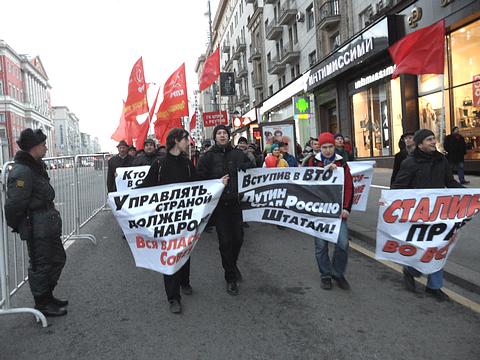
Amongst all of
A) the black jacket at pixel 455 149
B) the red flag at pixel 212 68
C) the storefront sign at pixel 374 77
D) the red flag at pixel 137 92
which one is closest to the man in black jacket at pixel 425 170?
the red flag at pixel 137 92

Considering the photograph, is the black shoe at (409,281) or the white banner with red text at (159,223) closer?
the white banner with red text at (159,223)

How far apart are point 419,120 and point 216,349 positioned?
50.8 feet

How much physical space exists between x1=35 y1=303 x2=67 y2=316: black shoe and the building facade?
74583 mm

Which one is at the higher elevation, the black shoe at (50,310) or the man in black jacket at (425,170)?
the man in black jacket at (425,170)

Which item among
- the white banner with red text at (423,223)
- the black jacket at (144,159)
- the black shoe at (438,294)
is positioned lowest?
the black shoe at (438,294)

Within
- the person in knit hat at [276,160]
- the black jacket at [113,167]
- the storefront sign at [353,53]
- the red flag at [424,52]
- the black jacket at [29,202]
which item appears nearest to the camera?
the black jacket at [29,202]

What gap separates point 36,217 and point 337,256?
317 centimetres

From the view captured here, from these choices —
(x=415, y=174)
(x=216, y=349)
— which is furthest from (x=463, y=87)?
(x=216, y=349)

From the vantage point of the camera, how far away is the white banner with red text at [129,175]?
9.00m

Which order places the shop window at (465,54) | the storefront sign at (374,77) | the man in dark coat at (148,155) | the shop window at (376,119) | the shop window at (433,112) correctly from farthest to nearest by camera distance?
the shop window at (376,119)
the storefront sign at (374,77)
the shop window at (433,112)
the shop window at (465,54)
the man in dark coat at (148,155)

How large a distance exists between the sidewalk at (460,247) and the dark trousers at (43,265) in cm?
428

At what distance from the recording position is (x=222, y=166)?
4953 millimetres

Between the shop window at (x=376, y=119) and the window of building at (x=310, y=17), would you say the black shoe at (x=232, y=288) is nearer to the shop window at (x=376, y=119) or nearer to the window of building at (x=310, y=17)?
the shop window at (x=376, y=119)

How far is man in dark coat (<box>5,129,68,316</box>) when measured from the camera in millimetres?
4074
